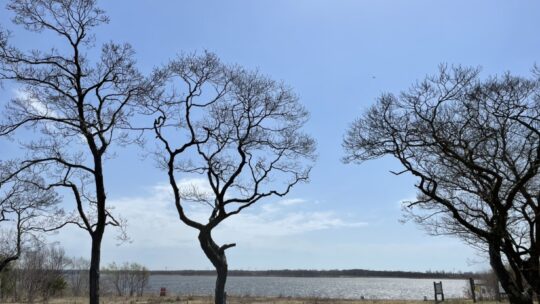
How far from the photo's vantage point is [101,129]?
16109 millimetres

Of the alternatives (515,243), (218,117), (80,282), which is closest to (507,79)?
(515,243)

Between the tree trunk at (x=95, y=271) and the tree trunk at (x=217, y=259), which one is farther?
the tree trunk at (x=217, y=259)

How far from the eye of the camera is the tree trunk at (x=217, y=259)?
1850cm

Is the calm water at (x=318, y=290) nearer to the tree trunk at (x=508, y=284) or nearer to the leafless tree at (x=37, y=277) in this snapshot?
the leafless tree at (x=37, y=277)

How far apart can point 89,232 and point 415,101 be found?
11327 millimetres

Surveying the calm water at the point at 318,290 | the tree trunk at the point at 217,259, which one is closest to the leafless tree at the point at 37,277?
the calm water at the point at 318,290

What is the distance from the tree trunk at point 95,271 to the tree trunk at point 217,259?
396cm

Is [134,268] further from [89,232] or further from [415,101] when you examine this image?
[415,101]

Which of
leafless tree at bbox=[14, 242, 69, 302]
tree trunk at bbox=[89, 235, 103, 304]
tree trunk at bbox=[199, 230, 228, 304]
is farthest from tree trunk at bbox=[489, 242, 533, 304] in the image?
leafless tree at bbox=[14, 242, 69, 302]

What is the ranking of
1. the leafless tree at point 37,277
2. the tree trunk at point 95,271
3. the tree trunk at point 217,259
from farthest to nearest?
the leafless tree at point 37,277 → the tree trunk at point 217,259 → the tree trunk at point 95,271

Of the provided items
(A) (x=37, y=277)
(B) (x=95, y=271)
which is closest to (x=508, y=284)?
(B) (x=95, y=271)

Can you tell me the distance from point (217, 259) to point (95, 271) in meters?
4.70

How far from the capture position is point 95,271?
15.5 metres

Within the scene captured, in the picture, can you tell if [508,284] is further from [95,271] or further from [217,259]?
[95,271]
